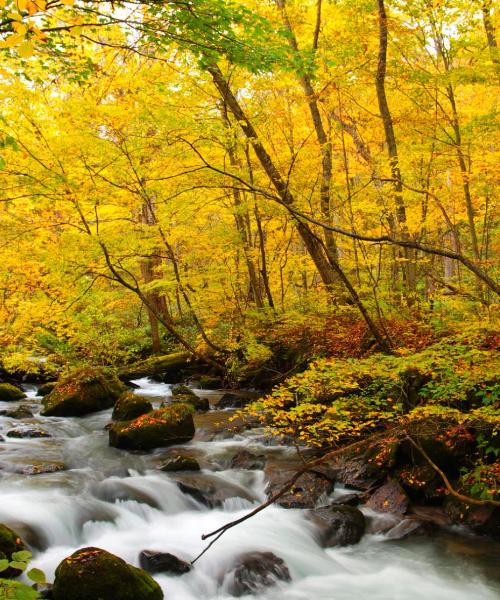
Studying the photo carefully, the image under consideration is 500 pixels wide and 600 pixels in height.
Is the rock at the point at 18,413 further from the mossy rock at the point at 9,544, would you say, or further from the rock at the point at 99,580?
the rock at the point at 99,580

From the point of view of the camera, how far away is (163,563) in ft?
17.3

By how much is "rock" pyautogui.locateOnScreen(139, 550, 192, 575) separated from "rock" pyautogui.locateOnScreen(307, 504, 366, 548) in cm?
185

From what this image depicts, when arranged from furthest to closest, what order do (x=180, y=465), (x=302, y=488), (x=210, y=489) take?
1. (x=180, y=465)
2. (x=210, y=489)
3. (x=302, y=488)

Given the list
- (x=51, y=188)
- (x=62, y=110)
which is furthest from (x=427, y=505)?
(x=62, y=110)

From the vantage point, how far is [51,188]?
7977 millimetres

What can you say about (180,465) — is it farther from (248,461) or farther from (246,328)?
(246,328)

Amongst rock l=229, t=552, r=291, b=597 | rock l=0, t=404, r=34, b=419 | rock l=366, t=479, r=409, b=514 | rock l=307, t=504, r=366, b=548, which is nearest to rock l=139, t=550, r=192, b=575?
rock l=229, t=552, r=291, b=597

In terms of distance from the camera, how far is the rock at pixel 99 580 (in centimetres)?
419

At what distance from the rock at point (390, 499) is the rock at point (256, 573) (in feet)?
5.45

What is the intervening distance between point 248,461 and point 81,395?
16.0 feet

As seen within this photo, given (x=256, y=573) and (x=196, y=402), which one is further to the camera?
(x=196, y=402)

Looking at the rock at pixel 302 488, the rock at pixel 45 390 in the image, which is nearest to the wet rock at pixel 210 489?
the rock at pixel 302 488

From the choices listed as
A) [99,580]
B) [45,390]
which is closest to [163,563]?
[99,580]

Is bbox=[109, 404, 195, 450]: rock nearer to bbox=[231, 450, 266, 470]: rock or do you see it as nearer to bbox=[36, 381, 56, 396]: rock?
bbox=[231, 450, 266, 470]: rock
